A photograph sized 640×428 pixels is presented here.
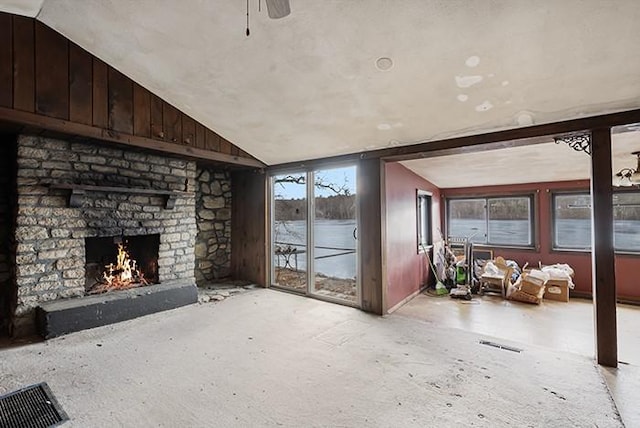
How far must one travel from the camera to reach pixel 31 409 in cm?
204

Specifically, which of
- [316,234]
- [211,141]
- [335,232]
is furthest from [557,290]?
[211,141]

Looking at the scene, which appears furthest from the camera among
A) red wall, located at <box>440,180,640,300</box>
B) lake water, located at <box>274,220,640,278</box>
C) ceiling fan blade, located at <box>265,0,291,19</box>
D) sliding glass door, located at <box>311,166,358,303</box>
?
red wall, located at <box>440,180,640,300</box>

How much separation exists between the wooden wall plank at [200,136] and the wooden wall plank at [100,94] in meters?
1.08

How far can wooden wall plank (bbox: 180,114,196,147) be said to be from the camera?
13.3 ft

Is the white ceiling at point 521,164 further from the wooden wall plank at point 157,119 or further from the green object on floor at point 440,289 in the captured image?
the wooden wall plank at point 157,119

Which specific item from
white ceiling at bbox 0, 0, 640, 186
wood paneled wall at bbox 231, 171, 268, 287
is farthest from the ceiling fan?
wood paneled wall at bbox 231, 171, 268, 287

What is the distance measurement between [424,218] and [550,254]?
243 cm

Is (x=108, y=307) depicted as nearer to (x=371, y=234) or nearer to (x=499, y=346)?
(x=371, y=234)

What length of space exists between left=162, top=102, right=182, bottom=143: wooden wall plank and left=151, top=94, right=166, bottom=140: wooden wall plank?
0.12 feet

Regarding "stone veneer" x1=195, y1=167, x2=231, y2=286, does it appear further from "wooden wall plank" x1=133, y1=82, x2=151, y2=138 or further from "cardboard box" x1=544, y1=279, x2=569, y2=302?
"cardboard box" x1=544, y1=279, x2=569, y2=302

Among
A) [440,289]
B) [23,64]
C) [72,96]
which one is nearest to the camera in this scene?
[23,64]

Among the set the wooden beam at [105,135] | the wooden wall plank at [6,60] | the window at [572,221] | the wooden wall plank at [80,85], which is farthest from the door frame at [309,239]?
the window at [572,221]

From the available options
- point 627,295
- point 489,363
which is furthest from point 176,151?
point 627,295

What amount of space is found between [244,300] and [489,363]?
3342mm
